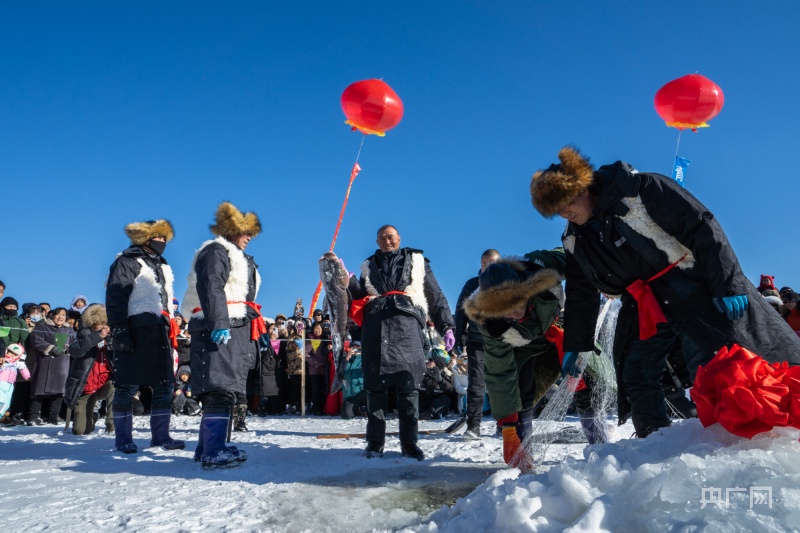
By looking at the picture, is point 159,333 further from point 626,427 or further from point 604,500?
point 604,500

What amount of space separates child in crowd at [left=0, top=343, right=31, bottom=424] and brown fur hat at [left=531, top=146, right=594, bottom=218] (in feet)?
24.6

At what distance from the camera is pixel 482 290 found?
382 centimetres

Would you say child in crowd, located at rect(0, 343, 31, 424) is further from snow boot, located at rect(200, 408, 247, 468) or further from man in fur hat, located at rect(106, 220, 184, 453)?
snow boot, located at rect(200, 408, 247, 468)

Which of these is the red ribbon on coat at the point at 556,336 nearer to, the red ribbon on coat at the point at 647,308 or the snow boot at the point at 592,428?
the snow boot at the point at 592,428

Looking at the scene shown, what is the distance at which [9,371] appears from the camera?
26.3ft

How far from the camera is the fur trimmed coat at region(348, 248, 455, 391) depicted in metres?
4.68

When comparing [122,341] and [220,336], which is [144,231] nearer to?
[122,341]

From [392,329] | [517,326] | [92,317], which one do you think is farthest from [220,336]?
[92,317]

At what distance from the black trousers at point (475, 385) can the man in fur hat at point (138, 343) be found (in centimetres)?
277

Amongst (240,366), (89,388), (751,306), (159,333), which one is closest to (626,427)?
(751,306)

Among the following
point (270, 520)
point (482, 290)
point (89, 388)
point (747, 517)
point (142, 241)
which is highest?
point (142, 241)

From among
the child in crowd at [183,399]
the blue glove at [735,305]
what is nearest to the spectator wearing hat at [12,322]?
the child in crowd at [183,399]

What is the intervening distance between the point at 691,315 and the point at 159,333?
4170 mm

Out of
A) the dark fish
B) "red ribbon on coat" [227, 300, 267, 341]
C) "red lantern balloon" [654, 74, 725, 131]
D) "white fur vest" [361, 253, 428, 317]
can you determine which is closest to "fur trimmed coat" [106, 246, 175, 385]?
"red ribbon on coat" [227, 300, 267, 341]
